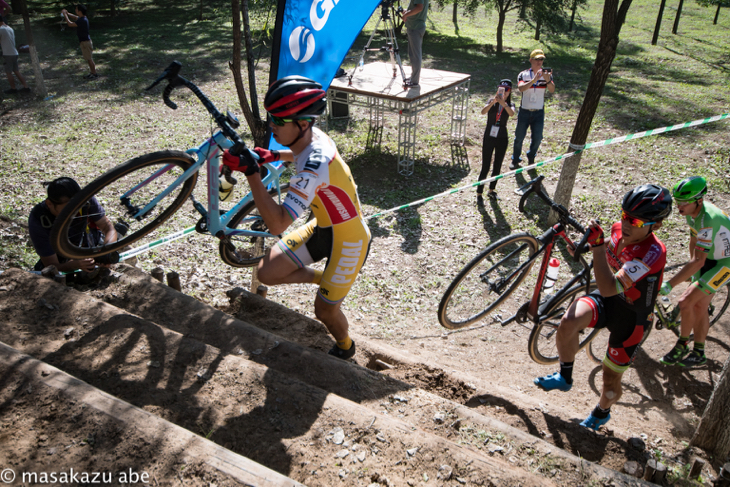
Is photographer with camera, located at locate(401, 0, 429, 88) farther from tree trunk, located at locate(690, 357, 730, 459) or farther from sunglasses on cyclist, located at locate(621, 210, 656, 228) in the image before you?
tree trunk, located at locate(690, 357, 730, 459)

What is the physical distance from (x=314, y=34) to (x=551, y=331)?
13.7 feet

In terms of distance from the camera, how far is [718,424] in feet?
12.3

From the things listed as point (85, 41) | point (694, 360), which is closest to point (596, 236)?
point (694, 360)

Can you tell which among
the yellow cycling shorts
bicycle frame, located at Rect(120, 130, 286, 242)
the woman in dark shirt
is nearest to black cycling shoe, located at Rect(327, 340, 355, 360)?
the yellow cycling shorts

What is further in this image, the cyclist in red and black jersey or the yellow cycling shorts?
the yellow cycling shorts

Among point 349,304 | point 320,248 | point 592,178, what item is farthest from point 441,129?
point 320,248

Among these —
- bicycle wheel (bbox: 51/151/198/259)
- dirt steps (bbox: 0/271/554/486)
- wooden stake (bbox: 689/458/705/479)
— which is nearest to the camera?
dirt steps (bbox: 0/271/554/486)

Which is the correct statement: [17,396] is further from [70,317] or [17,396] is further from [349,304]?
[349,304]

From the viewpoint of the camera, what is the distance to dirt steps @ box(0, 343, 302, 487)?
2492mm

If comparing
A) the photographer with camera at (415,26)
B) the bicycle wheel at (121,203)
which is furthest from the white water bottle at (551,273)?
the photographer with camera at (415,26)

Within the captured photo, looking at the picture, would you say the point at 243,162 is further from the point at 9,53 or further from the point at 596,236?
the point at 9,53

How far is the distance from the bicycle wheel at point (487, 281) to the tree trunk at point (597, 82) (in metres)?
3.11

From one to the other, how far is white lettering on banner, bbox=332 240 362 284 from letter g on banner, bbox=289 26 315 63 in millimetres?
2018

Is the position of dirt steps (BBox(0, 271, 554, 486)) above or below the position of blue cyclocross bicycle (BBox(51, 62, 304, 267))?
below
